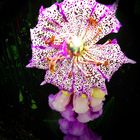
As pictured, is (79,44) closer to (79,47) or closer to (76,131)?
(79,47)

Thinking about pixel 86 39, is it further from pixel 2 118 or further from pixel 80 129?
pixel 2 118

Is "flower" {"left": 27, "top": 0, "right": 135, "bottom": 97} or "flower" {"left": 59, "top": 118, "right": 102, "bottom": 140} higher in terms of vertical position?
"flower" {"left": 27, "top": 0, "right": 135, "bottom": 97}

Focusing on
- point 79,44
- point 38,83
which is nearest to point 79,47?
point 79,44

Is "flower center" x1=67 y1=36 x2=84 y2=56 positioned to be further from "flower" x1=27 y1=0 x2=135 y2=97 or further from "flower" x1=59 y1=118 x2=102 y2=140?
"flower" x1=59 y1=118 x2=102 y2=140

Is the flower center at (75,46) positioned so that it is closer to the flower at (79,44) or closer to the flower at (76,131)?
the flower at (79,44)

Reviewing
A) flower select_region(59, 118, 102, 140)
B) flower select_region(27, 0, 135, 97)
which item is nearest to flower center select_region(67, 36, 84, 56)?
flower select_region(27, 0, 135, 97)

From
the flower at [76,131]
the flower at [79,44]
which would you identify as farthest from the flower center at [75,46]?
the flower at [76,131]

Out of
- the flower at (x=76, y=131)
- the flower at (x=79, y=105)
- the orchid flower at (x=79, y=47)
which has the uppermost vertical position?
the orchid flower at (x=79, y=47)
